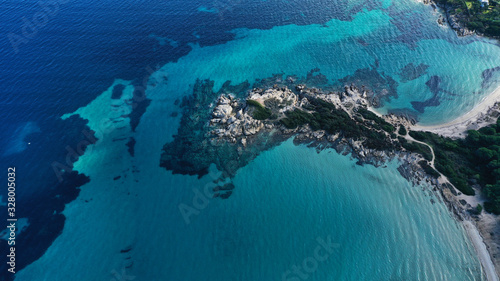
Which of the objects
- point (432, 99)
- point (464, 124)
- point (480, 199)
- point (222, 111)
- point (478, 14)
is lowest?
point (480, 199)

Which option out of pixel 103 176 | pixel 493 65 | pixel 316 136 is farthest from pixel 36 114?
pixel 493 65

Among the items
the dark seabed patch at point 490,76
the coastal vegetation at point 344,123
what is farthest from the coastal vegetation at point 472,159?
the dark seabed patch at point 490,76

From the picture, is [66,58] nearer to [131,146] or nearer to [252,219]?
[131,146]

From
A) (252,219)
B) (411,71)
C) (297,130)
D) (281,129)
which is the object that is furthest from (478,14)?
(252,219)

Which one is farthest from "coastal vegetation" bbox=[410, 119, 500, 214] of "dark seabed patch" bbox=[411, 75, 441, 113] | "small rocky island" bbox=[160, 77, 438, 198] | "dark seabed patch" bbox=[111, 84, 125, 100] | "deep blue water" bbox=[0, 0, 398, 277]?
"dark seabed patch" bbox=[111, 84, 125, 100]

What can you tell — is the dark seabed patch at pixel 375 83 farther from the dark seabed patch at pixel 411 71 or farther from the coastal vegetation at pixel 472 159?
the coastal vegetation at pixel 472 159
